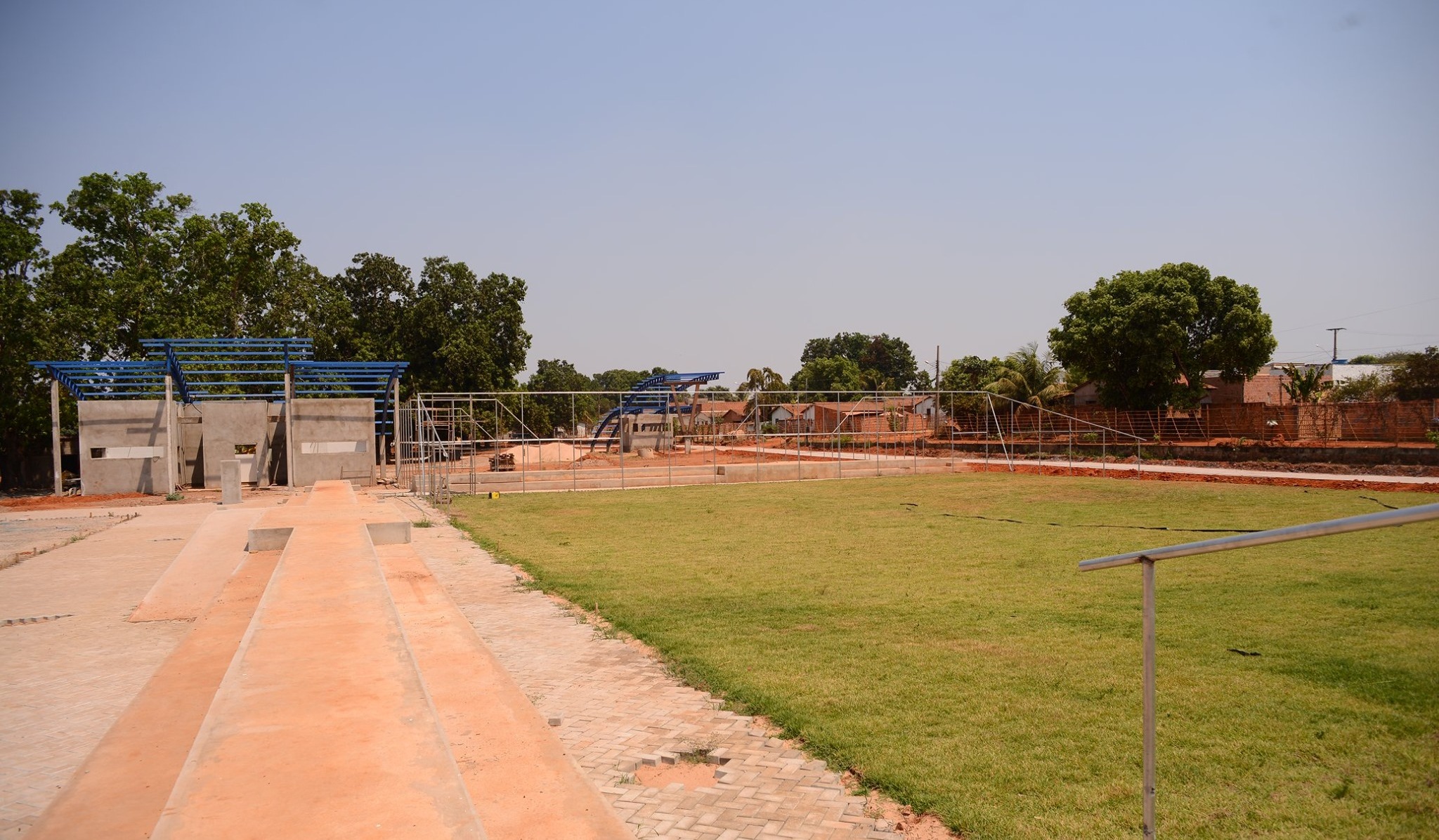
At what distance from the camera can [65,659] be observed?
26.9 feet

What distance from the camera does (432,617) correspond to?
838 centimetres

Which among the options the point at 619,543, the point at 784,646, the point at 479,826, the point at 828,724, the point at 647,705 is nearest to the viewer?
the point at 479,826

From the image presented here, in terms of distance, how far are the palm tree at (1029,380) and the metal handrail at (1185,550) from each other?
47.3 m

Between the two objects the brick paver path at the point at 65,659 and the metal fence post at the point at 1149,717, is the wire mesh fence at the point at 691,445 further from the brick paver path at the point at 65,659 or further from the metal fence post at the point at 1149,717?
the metal fence post at the point at 1149,717

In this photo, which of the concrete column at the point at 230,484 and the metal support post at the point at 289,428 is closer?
the concrete column at the point at 230,484

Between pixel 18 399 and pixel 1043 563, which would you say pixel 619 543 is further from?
pixel 18 399

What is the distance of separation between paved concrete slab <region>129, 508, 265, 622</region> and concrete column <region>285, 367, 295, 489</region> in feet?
46.0

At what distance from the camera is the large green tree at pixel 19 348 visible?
32.9 meters

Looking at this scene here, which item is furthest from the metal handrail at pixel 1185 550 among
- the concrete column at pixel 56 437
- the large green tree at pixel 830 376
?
the large green tree at pixel 830 376

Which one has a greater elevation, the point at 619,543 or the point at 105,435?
the point at 105,435

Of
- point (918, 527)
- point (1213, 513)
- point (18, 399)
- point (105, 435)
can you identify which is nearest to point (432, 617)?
point (918, 527)

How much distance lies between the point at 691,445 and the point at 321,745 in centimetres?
3613

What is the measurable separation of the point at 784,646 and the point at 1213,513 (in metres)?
13.9

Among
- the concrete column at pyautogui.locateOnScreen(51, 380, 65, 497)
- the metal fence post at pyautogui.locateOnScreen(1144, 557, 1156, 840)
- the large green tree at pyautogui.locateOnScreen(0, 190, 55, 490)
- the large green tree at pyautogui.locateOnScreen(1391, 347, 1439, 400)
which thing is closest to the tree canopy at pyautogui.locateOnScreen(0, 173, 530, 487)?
the large green tree at pyautogui.locateOnScreen(0, 190, 55, 490)
